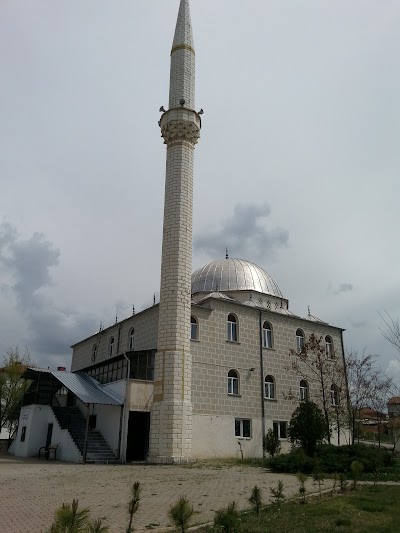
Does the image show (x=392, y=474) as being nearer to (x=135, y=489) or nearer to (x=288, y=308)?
(x=135, y=489)

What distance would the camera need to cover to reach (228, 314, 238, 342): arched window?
957 inches

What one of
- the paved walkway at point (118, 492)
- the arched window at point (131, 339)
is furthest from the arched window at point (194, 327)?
the paved walkway at point (118, 492)

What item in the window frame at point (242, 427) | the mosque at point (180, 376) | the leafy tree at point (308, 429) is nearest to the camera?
the leafy tree at point (308, 429)

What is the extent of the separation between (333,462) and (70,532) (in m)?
12.5

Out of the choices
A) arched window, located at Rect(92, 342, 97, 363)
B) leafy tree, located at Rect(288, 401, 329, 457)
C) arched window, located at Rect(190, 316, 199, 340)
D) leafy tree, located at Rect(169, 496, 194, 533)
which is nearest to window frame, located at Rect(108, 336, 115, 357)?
arched window, located at Rect(92, 342, 97, 363)

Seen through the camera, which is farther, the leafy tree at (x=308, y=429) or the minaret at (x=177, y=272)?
the minaret at (x=177, y=272)

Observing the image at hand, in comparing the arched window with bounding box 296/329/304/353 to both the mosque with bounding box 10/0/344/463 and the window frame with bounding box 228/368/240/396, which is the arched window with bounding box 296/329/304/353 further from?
the window frame with bounding box 228/368/240/396

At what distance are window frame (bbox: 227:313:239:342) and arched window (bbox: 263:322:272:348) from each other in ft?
6.69

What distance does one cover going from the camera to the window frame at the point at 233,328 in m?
24.3

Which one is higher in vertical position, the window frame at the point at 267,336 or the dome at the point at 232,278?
the dome at the point at 232,278

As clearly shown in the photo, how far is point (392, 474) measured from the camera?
13438 mm

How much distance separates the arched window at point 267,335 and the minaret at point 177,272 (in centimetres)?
659

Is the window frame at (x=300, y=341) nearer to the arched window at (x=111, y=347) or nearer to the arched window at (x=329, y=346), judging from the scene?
the arched window at (x=329, y=346)

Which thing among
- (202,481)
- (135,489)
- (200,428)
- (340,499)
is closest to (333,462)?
(202,481)
